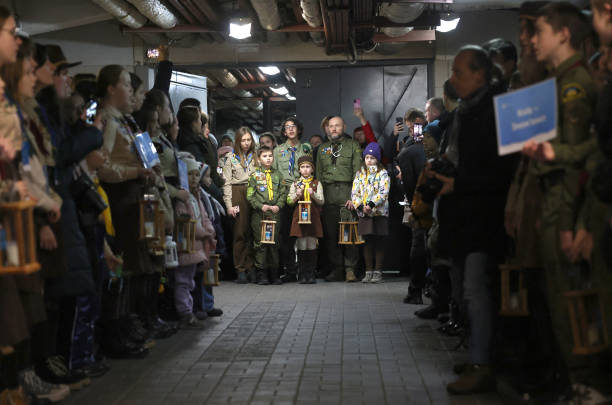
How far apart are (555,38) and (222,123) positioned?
23.5 meters

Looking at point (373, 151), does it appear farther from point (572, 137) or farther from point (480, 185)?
point (572, 137)

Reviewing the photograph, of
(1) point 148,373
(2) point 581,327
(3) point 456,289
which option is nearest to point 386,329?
(3) point 456,289

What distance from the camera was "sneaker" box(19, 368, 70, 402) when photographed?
4.35m

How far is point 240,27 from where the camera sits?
11.6 meters

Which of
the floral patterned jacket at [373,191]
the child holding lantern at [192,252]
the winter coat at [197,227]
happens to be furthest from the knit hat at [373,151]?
the child holding lantern at [192,252]

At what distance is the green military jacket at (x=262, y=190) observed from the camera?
11547 millimetres

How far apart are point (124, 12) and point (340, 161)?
138 inches

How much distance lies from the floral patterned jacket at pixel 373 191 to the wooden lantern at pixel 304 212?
62cm

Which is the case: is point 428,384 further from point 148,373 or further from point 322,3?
point 322,3

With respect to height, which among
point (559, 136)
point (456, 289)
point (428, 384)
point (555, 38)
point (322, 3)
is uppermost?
point (322, 3)

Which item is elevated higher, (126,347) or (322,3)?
(322,3)

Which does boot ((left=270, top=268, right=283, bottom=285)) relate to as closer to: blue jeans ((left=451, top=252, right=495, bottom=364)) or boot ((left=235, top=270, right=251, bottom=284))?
boot ((left=235, top=270, right=251, bottom=284))

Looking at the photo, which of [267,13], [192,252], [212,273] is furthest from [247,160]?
[192,252]

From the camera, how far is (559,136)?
3713mm
